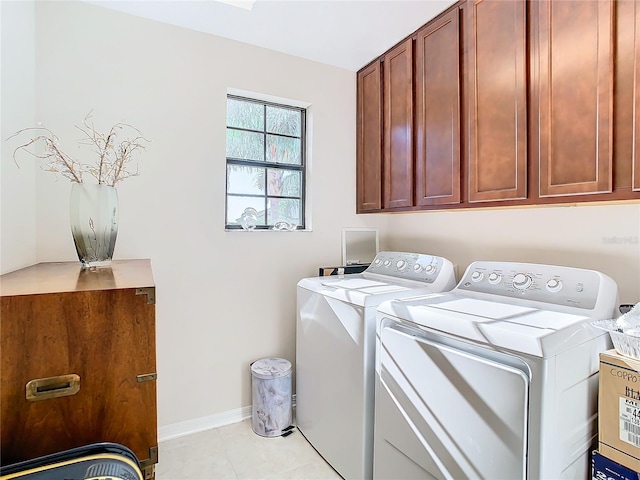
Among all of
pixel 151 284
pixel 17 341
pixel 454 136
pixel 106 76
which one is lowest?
pixel 17 341

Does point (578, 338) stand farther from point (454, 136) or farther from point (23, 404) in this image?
point (23, 404)

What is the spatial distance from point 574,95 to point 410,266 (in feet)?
3.98

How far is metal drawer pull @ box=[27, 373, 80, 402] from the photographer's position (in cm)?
85

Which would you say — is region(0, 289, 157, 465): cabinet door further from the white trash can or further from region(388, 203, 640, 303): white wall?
region(388, 203, 640, 303): white wall

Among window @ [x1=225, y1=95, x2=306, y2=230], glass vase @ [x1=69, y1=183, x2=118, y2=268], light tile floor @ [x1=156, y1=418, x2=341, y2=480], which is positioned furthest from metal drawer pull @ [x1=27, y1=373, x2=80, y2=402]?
window @ [x1=225, y1=95, x2=306, y2=230]

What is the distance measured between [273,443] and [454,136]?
2.15 metres

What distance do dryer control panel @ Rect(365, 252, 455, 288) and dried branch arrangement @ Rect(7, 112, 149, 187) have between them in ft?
5.60

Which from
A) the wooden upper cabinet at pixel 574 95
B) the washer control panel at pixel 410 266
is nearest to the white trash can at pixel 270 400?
the washer control panel at pixel 410 266

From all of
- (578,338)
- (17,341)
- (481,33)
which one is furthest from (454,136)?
(17,341)

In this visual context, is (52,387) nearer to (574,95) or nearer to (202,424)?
(202,424)

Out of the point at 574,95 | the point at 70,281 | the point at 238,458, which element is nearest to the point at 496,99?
the point at 574,95

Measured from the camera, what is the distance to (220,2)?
5.95ft

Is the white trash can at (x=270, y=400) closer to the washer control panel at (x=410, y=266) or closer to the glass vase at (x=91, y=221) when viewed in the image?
the washer control panel at (x=410, y=266)

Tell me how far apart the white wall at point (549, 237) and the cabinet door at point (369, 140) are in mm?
439
